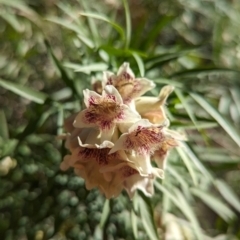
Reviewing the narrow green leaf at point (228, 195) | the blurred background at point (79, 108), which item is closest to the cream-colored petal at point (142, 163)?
the blurred background at point (79, 108)

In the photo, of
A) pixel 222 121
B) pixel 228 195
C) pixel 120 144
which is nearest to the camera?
pixel 120 144

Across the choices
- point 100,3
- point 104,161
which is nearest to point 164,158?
point 104,161

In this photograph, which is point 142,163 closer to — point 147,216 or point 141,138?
point 141,138

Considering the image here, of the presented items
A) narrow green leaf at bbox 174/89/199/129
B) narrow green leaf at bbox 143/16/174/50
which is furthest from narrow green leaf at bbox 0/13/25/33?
narrow green leaf at bbox 174/89/199/129

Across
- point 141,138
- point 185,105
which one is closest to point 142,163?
point 141,138

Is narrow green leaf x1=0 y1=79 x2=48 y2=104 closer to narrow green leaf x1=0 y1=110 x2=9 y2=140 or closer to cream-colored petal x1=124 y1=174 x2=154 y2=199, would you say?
narrow green leaf x1=0 y1=110 x2=9 y2=140

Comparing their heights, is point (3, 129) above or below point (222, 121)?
below

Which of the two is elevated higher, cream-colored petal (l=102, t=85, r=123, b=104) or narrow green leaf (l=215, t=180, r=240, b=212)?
cream-colored petal (l=102, t=85, r=123, b=104)
